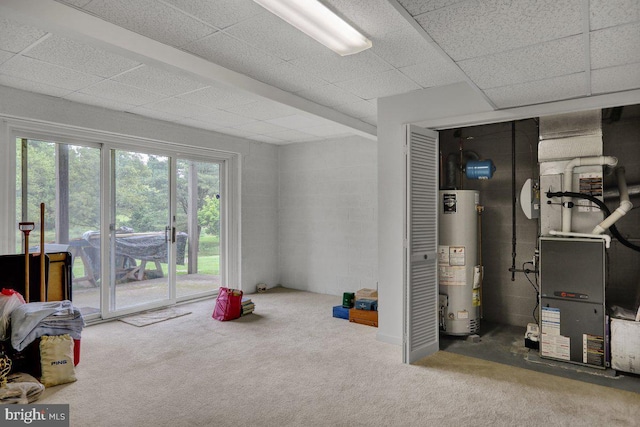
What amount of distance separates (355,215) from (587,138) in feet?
10.6

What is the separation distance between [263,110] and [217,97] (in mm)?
625

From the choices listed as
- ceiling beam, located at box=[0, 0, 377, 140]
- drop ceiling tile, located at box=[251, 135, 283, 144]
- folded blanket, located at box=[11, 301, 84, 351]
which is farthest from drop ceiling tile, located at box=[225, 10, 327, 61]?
drop ceiling tile, located at box=[251, 135, 283, 144]

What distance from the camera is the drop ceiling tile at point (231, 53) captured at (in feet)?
8.79

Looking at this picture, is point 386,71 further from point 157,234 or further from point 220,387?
point 157,234

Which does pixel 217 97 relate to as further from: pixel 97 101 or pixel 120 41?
pixel 120 41

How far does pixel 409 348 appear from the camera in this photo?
132 inches

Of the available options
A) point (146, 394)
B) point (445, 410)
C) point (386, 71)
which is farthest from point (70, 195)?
point (445, 410)

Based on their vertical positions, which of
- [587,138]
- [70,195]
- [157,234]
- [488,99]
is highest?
[488,99]

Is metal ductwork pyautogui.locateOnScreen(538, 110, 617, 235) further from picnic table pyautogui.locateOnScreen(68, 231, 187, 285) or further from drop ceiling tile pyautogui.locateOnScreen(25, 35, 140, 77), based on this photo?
picnic table pyautogui.locateOnScreen(68, 231, 187, 285)

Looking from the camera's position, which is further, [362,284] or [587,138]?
[362,284]

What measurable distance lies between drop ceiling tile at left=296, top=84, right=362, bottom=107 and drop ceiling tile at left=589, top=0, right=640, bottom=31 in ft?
7.10

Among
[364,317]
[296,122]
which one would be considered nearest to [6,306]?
[364,317]

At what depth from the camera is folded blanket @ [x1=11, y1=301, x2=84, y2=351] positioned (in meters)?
2.86

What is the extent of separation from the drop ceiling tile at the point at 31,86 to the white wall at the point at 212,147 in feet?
0.31
